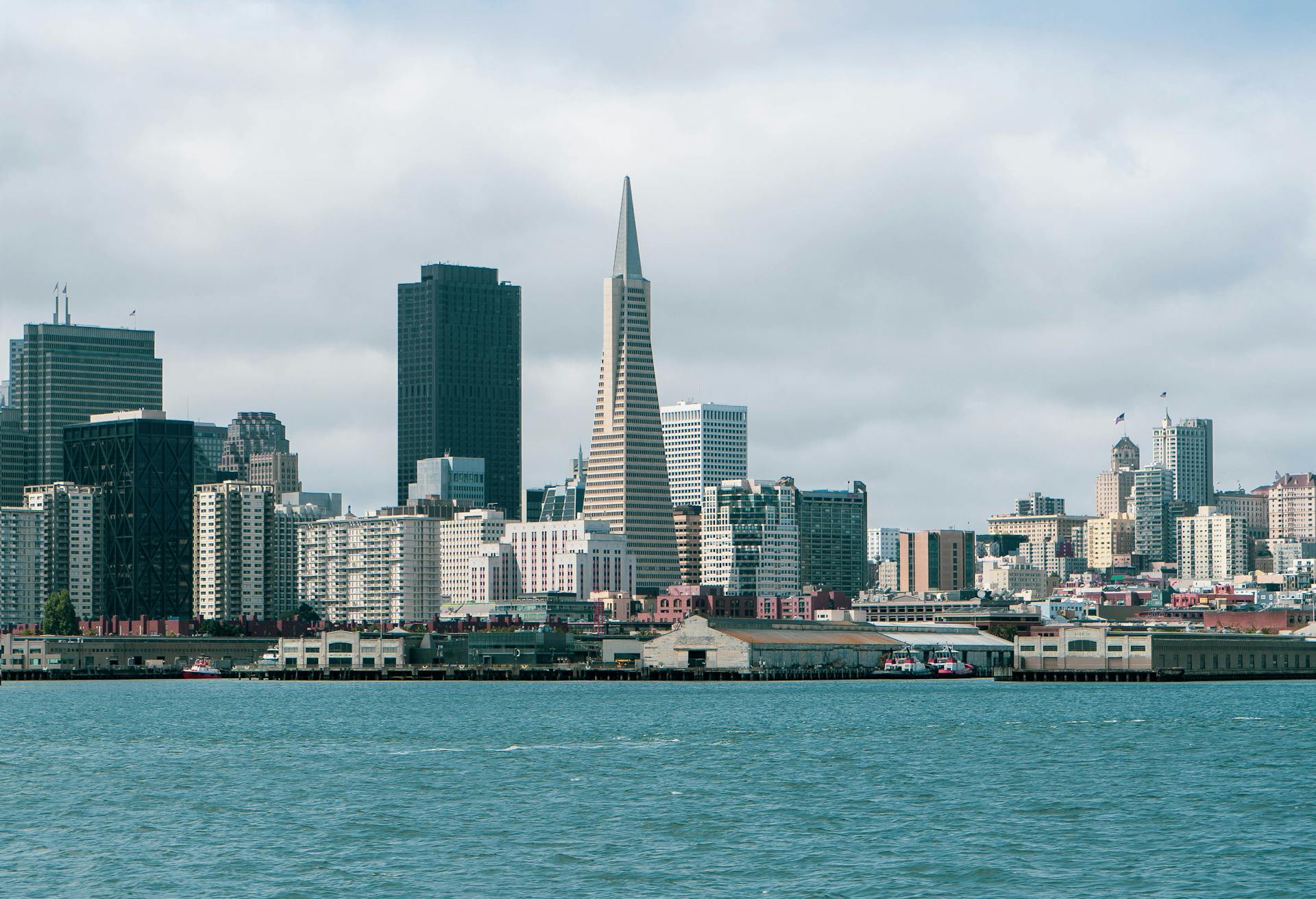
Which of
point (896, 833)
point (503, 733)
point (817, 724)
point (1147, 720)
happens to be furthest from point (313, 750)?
point (1147, 720)

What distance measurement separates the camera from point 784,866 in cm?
7625

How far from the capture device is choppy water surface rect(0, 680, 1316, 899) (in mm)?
73812

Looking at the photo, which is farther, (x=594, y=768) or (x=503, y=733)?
(x=503, y=733)

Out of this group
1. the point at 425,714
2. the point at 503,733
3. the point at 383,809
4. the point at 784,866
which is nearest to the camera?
the point at 784,866

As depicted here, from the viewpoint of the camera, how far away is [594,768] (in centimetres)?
11138

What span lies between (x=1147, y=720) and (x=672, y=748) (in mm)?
44008

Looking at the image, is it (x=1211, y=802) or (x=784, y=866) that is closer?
(x=784, y=866)

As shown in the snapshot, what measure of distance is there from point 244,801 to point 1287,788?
47.0m

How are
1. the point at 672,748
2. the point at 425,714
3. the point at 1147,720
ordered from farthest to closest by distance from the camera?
the point at 425,714 < the point at 1147,720 < the point at 672,748

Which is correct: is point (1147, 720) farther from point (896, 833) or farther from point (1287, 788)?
point (896, 833)

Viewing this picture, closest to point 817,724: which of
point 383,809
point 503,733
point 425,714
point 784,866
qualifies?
point 503,733

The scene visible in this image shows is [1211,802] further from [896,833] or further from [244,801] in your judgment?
[244,801]

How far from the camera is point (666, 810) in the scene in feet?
301

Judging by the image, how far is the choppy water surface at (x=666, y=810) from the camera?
7381cm
